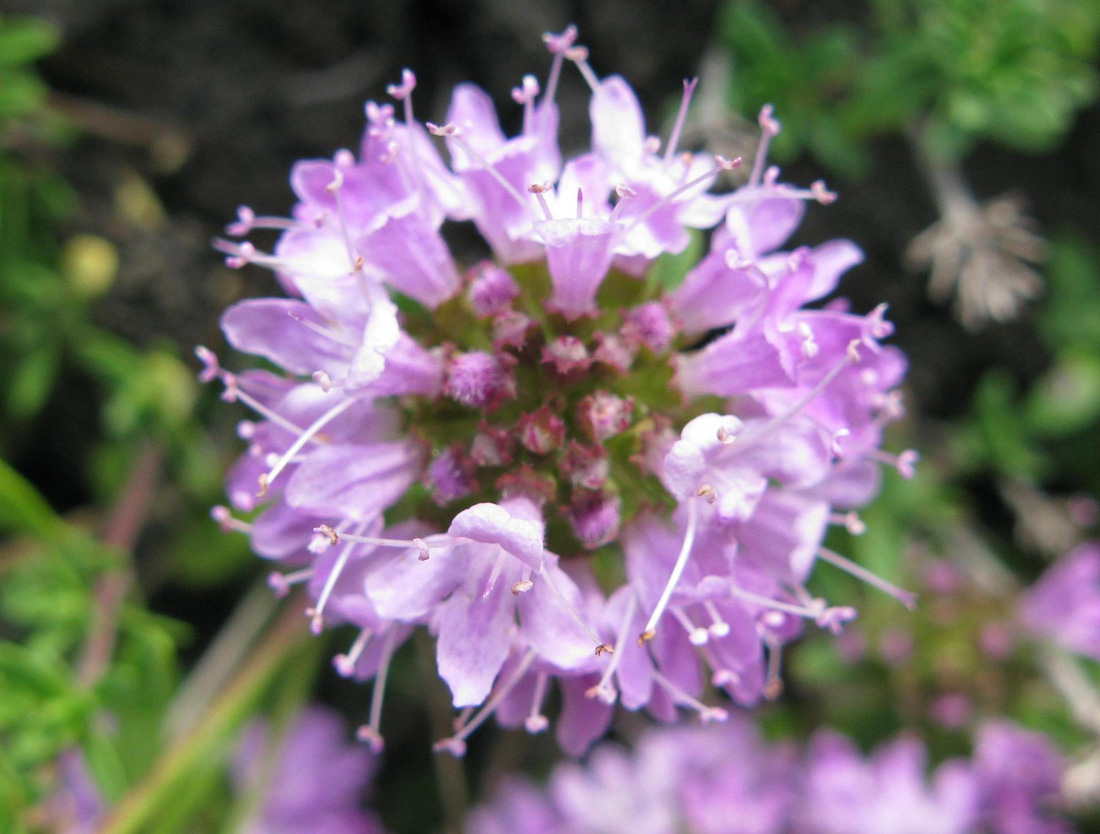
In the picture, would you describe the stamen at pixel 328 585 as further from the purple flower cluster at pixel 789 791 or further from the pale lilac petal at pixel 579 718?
the purple flower cluster at pixel 789 791

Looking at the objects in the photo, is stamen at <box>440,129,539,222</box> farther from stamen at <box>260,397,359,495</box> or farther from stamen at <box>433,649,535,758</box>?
stamen at <box>433,649,535,758</box>

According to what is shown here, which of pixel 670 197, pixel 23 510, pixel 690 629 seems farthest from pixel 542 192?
pixel 23 510

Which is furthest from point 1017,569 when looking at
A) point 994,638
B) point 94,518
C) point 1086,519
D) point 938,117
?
point 94,518

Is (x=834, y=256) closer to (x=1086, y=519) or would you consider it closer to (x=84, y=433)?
Answer: (x=1086, y=519)

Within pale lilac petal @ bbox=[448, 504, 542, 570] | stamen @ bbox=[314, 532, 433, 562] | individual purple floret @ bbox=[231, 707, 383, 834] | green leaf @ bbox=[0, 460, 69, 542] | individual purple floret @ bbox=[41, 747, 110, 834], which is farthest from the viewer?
individual purple floret @ bbox=[231, 707, 383, 834]

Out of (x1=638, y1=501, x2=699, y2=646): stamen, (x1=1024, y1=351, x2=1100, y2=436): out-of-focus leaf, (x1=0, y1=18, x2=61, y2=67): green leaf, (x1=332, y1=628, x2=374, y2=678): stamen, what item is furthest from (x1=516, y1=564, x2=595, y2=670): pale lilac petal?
(x1=1024, y1=351, x2=1100, y2=436): out-of-focus leaf

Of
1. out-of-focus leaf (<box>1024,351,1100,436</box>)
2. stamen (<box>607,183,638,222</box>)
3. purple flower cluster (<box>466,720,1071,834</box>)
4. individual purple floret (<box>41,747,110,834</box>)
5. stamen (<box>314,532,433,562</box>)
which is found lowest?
purple flower cluster (<box>466,720,1071,834</box>)
